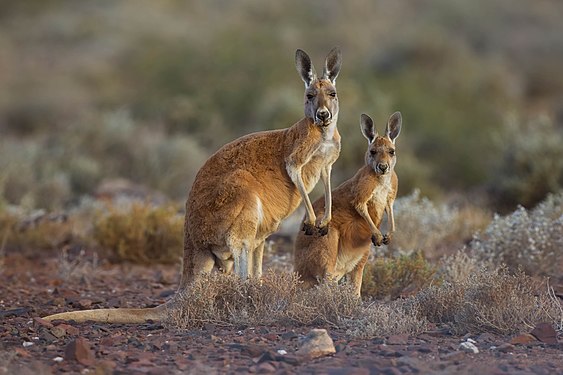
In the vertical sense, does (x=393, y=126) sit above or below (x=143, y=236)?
above

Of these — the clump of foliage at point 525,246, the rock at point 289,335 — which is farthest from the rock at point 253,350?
the clump of foliage at point 525,246

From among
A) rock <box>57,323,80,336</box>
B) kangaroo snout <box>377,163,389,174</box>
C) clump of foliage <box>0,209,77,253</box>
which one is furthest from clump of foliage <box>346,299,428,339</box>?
clump of foliage <box>0,209,77,253</box>

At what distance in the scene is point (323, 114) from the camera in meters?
6.86

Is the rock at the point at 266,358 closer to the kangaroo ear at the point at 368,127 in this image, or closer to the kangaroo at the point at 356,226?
the kangaroo at the point at 356,226

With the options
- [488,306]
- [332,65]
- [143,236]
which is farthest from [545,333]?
[143,236]

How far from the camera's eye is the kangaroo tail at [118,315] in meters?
6.63

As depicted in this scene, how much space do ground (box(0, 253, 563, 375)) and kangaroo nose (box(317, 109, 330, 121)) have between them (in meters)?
1.54

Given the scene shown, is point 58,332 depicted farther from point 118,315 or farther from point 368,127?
point 368,127

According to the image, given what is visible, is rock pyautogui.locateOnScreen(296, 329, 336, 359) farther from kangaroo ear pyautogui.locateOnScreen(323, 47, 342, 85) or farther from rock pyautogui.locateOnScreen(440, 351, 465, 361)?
kangaroo ear pyautogui.locateOnScreen(323, 47, 342, 85)

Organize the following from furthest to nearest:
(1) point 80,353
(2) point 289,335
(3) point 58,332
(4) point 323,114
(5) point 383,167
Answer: (5) point 383,167 → (4) point 323,114 → (3) point 58,332 → (2) point 289,335 → (1) point 80,353

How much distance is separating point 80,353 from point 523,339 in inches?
106

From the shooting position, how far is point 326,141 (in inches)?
278

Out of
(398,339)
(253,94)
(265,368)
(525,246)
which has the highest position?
(253,94)

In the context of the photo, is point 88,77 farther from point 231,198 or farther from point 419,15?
point 231,198
